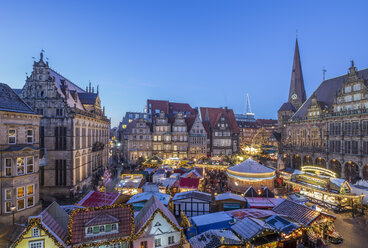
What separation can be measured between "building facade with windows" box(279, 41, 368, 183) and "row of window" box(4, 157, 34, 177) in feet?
125

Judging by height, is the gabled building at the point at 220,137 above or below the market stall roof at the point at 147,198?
above

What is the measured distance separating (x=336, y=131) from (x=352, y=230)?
22.3 metres

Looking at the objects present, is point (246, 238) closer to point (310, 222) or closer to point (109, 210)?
point (310, 222)

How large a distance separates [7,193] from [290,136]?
4655 cm

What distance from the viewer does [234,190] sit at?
928 inches

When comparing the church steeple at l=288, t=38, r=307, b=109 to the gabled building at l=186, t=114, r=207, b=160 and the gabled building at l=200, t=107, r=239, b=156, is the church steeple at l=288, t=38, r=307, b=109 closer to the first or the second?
the gabled building at l=200, t=107, r=239, b=156

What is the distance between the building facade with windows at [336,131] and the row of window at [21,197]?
37.8 meters

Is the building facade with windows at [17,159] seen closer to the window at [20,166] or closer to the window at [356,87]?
the window at [20,166]

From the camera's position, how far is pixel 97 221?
9.20 metres

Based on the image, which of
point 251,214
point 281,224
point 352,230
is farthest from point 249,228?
point 352,230

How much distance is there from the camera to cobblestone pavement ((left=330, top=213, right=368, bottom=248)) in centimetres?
1299

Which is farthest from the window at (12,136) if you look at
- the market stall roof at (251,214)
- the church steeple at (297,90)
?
the church steeple at (297,90)

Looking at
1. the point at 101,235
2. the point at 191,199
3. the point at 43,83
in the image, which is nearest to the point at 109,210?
the point at 101,235

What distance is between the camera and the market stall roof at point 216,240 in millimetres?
9734
